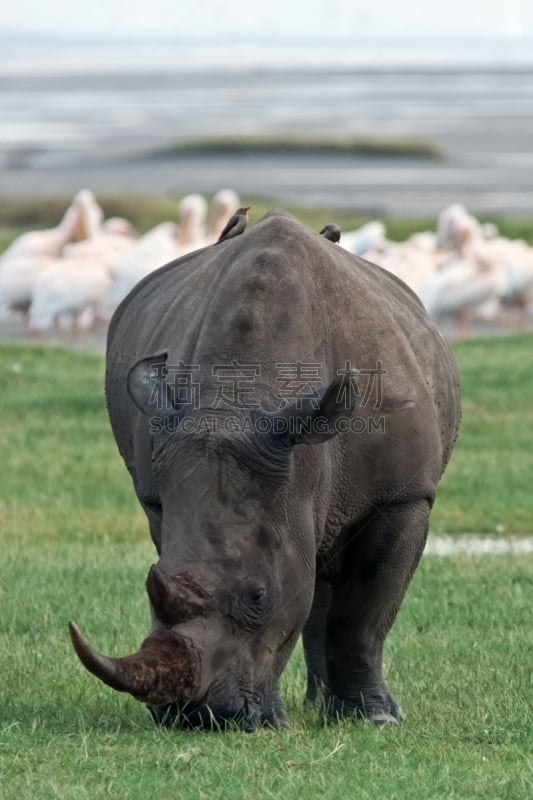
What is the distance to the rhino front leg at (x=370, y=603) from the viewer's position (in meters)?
8.30

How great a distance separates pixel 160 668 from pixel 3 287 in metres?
16.2

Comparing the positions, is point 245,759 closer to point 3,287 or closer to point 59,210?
point 3,287

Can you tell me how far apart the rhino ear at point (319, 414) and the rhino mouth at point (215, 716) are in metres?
0.93

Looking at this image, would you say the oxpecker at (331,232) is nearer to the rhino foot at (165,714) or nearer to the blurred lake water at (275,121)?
the rhino foot at (165,714)

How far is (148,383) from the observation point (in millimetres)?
7598

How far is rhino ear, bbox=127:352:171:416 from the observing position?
749 centimetres

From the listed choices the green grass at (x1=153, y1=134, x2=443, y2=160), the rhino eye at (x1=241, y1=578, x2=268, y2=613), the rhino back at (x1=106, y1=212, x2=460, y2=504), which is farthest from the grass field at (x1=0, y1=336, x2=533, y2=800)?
the green grass at (x1=153, y1=134, x2=443, y2=160)

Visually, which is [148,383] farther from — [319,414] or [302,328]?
[319,414]

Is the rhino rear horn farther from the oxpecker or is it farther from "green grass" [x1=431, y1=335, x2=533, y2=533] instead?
"green grass" [x1=431, y1=335, x2=533, y2=533]

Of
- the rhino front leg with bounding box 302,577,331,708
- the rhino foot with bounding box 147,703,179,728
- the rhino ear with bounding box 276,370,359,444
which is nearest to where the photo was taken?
the rhino ear with bounding box 276,370,359,444

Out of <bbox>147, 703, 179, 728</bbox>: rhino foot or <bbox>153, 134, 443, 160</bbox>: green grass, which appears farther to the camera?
<bbox>153, 134, 443, 160</bbox>: green grass

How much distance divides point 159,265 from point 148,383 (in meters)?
13.4

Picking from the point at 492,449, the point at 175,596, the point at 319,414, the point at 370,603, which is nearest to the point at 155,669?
the point at 175,596

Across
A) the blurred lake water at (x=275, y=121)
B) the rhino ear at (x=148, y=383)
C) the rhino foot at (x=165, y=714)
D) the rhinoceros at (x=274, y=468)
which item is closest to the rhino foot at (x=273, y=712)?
the rhinoceros at (x=274, y=468)
